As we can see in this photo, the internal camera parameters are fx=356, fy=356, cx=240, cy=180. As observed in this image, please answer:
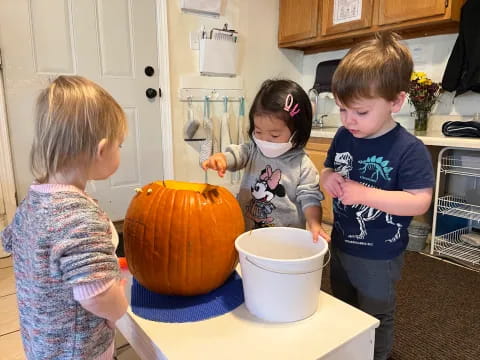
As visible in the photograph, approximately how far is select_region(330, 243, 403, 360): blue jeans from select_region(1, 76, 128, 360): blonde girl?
0.56 meters

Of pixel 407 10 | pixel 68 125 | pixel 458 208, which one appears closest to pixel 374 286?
pixel 68 125

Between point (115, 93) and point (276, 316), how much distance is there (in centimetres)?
220

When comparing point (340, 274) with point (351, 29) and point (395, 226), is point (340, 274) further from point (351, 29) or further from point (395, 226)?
point (351, 29)

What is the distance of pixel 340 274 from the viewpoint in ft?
3.07

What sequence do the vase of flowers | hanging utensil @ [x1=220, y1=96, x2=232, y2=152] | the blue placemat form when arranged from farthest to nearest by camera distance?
1. hanging utensil @ [x1=220, y1=96, x2=232, y2=152]
2. the vase of flowers
3. the blue placemat

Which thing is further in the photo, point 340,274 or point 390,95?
point 340,274

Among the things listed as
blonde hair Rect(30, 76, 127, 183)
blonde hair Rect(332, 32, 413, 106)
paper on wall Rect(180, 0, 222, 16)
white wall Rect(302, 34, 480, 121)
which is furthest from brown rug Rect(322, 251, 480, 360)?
paper on wall Rect(180, 0, 222, 16)

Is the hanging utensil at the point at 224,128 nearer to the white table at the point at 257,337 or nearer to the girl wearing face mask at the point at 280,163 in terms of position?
the girl wearing face mask at the point at 280,163

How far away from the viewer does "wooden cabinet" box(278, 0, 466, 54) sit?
2066 millimetres

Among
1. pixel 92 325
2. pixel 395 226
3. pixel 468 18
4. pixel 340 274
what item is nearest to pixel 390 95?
pixel 395 226

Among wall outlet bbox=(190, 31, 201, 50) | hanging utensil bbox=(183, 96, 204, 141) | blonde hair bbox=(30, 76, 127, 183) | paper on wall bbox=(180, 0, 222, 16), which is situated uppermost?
paper on wall bbox=(180, 0, 222, 16)

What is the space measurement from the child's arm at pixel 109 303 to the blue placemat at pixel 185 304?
0.12 metres

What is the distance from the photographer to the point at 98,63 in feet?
7.77

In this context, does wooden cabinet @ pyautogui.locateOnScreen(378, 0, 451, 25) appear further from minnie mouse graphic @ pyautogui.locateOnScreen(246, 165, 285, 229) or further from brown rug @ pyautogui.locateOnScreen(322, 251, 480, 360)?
minnie mouse graphic @ pyautogui.locateOnScreen(246, 165, 285, 229)
